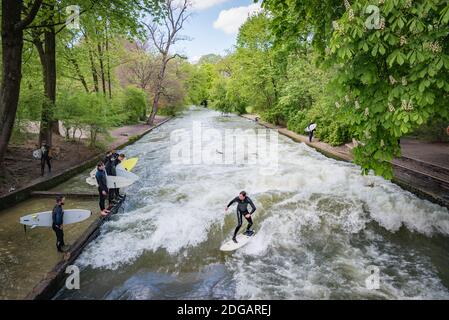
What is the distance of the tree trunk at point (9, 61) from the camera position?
891 cm

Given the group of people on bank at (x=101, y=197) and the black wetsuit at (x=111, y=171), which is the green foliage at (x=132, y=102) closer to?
the group of people on bank at (x=101, y=197)

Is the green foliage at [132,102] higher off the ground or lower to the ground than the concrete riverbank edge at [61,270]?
higher

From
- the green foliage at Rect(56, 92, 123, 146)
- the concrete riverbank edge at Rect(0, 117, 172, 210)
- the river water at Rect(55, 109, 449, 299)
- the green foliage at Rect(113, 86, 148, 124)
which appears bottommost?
the river water at Rect(55, 109, 449, 299)

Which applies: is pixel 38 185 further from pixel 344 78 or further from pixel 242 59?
pixel 242 59

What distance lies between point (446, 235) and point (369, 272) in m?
3.42

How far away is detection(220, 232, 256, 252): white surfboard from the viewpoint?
8.12 m

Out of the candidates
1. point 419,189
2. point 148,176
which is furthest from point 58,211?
point 419,189

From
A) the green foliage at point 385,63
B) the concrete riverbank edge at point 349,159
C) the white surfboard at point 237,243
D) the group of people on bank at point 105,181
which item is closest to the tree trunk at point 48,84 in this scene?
the group of people on bank at point 105,181

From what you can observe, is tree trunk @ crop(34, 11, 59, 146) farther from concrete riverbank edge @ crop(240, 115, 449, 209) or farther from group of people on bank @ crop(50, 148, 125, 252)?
concrete riverbank edge @ crop(240, 115, 449, 209)

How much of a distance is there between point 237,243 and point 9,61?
322 inches

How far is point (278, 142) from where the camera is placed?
24375 millimetres

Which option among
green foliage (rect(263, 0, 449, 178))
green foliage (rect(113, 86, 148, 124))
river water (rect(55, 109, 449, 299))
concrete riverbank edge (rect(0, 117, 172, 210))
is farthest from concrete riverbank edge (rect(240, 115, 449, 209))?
green foliage (rect(113, 86, 148, 124))

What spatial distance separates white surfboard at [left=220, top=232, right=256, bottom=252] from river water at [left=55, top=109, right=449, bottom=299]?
170mm

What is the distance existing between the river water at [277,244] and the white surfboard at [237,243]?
170 mm
